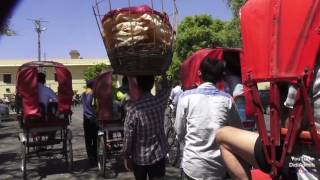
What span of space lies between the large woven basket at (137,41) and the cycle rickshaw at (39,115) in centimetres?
394

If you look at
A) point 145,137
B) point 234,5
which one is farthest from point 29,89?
point 234,5

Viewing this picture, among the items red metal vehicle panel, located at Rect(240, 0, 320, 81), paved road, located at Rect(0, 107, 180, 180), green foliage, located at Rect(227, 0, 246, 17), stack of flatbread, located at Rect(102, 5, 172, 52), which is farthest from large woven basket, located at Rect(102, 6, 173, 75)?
green foliage, located at Rect(227, 0, 246, 17)

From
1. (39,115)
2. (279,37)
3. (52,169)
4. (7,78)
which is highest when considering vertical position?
(7,78)

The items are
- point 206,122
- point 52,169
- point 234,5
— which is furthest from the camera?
point 234,5

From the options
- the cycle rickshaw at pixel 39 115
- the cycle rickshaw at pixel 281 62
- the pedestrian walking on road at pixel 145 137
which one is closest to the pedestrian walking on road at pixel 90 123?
the cycle rickshaw at pixel 39 115

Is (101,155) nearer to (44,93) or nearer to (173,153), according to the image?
(173,153)

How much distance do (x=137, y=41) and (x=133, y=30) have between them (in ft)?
0.45

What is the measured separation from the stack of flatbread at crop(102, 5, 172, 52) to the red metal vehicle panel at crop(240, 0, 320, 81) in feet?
10.5

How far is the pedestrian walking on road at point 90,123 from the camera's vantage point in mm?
10859

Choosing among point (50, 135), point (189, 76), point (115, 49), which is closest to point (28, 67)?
point (50, 135)

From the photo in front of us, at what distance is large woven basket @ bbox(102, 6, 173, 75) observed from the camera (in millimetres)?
6262

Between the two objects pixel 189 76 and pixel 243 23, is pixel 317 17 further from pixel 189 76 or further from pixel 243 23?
pixel 189 76

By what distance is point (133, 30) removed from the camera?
638 cm

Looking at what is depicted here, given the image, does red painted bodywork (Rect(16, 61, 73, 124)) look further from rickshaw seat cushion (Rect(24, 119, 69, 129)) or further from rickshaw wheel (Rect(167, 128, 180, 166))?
rickshaw wheel (Rect(167, 128, 180, 166))
